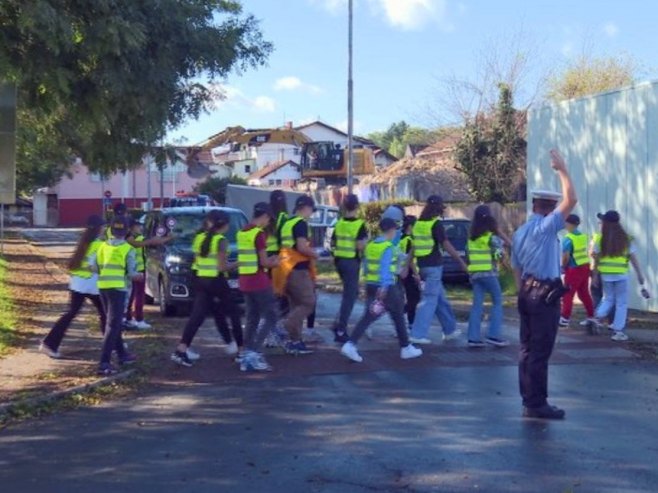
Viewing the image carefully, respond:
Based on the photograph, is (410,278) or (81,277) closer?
(81,277)

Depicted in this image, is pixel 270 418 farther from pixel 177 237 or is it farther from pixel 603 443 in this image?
pixel 177 237

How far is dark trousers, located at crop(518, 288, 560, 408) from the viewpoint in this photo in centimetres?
838

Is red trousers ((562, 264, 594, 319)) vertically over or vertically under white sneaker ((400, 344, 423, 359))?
over

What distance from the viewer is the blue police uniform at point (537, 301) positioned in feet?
27.4

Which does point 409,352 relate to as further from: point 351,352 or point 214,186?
point 214,186

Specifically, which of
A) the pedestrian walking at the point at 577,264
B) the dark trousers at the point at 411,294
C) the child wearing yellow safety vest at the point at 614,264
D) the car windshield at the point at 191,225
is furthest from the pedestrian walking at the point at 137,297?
the child wearing yellow safety vest at the point at 614,264

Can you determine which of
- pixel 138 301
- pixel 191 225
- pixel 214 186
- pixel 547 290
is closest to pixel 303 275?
pixel 138 301

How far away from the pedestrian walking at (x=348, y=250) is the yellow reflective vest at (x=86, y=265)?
2882mm

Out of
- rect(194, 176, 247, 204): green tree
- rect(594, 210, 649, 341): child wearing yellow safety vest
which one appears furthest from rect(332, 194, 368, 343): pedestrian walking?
rect(194, 176, 247, 204): green tree

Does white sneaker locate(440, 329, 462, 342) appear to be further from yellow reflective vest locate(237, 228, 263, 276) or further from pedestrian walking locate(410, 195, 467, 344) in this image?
yellow reflective vest locate(237, 228, 263, 276)

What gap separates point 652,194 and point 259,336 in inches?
343

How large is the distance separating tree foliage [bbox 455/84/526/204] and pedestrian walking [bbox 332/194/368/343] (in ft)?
83.1

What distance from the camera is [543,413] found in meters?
8.45

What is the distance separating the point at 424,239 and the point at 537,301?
4439 millimetres
